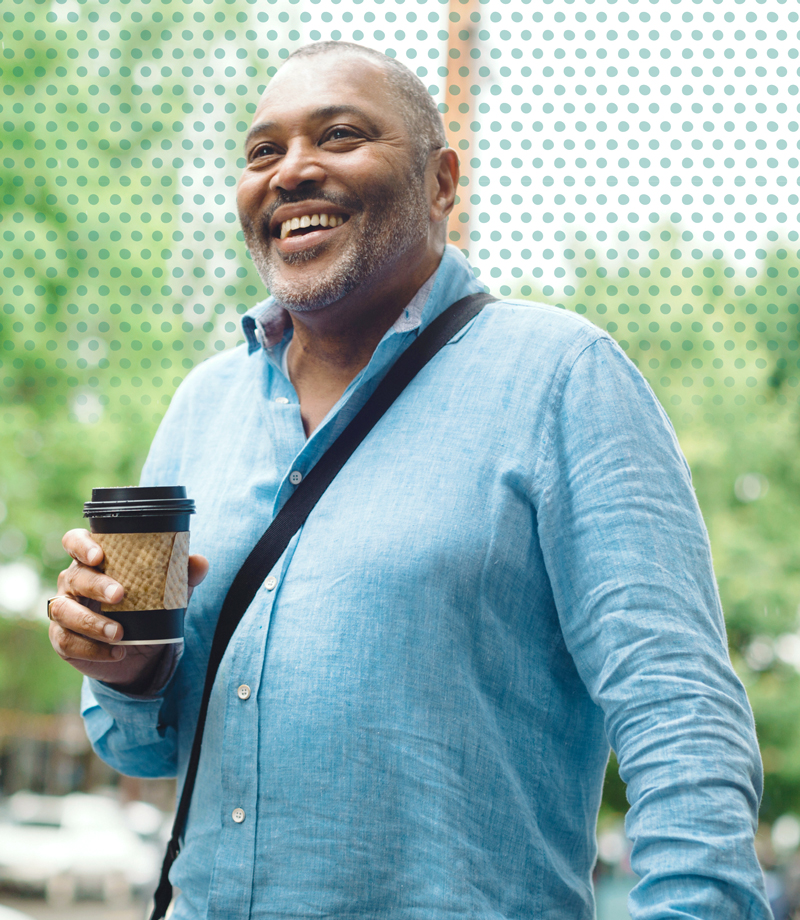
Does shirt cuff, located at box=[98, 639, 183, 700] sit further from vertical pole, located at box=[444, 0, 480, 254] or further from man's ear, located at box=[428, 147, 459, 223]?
vertical pole, located at box=[444, 0, 480, 254]

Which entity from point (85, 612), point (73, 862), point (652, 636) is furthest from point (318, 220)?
point (73, 862)

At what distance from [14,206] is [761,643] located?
337 inches

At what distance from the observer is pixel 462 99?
5.01 m

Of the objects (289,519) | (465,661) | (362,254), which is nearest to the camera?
(465,661)

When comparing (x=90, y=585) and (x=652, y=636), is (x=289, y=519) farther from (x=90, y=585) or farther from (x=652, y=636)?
(x=652, y=636)

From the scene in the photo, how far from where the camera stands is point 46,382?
736 cm

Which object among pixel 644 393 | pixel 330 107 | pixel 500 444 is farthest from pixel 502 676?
pixel 330 107

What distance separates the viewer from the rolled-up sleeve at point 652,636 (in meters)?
1.11

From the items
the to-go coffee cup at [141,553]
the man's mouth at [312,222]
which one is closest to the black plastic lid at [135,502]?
the to-go coffee cup at [141,553]

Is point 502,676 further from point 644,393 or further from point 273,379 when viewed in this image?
point 273,379

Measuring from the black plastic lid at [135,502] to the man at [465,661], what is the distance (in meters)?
0.07

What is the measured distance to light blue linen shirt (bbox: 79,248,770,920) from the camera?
125 centimetres

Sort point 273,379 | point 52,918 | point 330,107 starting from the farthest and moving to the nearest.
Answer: point 52,918 < point 273,379 < point 330,107

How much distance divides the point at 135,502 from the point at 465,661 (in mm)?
557
